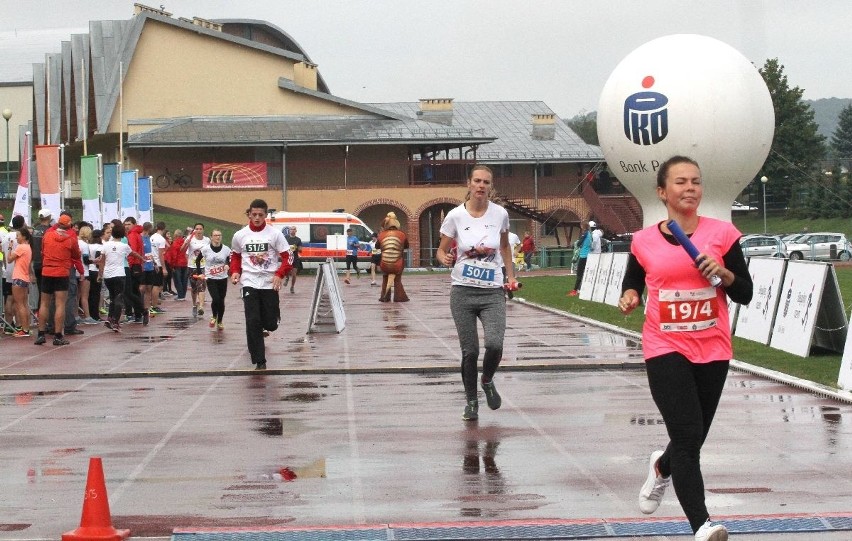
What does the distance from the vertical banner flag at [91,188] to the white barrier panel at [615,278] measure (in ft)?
41.2

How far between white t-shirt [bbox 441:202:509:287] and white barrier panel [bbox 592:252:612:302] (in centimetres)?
1945

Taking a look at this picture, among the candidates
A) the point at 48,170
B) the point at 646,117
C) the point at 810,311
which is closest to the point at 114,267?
the point at 48,170

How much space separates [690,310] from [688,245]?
312 millimetres

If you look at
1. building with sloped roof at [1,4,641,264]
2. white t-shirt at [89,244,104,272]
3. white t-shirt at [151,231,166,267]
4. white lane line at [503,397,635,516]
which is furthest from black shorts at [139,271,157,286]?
building with sloped roof at [1,4,641,264]

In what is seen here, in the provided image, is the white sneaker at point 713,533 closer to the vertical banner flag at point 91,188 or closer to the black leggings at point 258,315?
the black leggings at point 258,315

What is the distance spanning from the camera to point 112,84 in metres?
71.8

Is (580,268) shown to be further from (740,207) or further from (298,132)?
(740,207)

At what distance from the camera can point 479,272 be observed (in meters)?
11.1

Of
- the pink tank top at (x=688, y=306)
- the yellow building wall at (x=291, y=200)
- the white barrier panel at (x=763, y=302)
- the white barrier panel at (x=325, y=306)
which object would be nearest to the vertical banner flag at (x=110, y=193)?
the white barrier panel at (x=325, y=306)

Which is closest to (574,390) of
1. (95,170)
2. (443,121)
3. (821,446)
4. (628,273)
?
(821,446)

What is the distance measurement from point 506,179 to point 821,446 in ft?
217

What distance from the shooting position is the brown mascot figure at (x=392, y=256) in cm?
3141

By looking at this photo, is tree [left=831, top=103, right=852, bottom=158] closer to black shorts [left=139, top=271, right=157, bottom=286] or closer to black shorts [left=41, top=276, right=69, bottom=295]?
black shorts [left=139, top=271, right=157, bottom=286]

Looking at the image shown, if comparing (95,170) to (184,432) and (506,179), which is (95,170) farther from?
(506,179)
